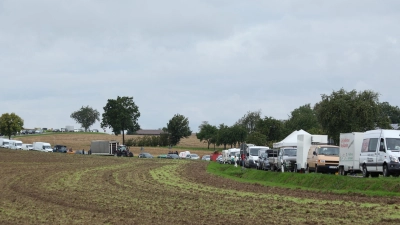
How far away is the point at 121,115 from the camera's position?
502ft

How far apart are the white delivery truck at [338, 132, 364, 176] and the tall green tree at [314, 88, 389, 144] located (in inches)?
1559

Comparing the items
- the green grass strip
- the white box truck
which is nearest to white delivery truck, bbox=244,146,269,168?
the green grass strip

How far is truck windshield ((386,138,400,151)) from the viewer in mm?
31516

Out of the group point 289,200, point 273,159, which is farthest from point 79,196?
point 273,159

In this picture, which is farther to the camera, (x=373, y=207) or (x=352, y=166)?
(x=352, y=166)

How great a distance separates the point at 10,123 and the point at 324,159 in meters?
134

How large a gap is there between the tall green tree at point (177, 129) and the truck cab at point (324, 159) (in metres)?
121

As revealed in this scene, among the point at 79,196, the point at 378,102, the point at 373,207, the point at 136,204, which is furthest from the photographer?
the point at 378,102

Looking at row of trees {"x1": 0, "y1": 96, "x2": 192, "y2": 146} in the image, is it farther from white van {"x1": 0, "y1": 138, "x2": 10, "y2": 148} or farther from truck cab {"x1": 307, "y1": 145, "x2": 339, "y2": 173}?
truck cab {"x1": 307, "y1": 145, "x2": 339, "y2": 173}

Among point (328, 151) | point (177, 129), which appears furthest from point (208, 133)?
point (328, 151)

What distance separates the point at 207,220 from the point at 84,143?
149171 mm

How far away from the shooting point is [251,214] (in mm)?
19844

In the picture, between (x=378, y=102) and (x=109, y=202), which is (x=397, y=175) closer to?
(x=109, y=202)

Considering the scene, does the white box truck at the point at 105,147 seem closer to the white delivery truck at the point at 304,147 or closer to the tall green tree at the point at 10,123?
the tall green tree at the point at 10,123
